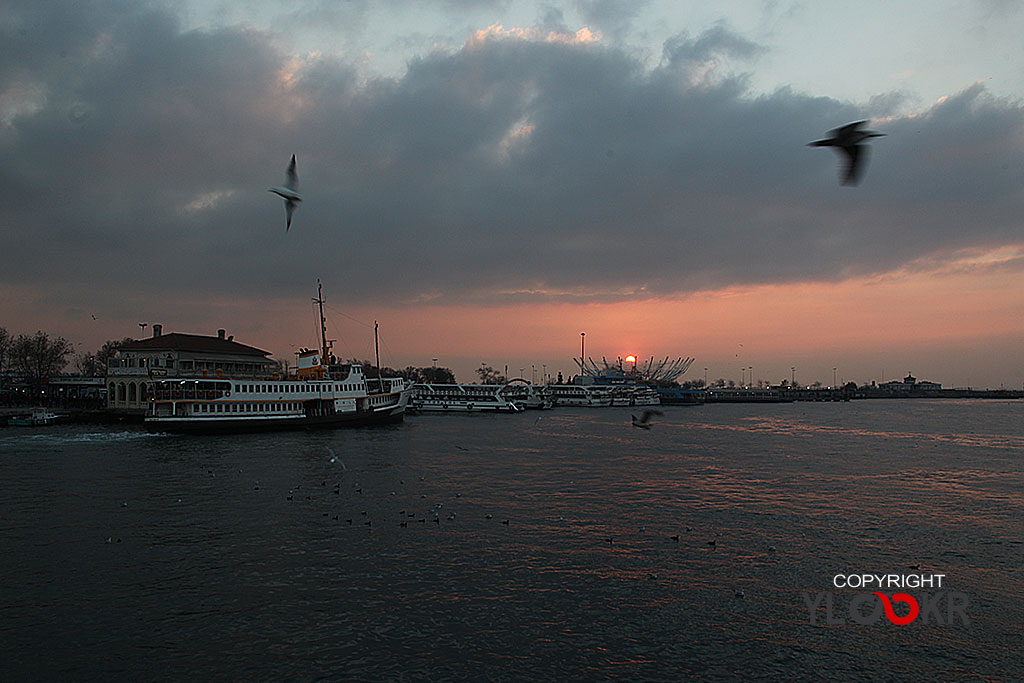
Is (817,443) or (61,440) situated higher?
(61,440)

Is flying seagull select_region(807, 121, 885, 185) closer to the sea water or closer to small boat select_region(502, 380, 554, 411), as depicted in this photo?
the sea water

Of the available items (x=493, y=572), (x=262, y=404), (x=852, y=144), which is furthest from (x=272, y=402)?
(x=852, y=144)

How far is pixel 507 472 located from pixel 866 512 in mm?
19249

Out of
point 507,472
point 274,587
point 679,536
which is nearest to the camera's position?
point 274,587

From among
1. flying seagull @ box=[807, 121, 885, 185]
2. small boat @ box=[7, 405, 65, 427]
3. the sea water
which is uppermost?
flying seagull @ box=[807, 121, 885, 185]

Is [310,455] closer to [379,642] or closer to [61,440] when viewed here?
[61,440]

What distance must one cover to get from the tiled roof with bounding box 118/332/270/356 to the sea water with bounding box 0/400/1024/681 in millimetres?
52172

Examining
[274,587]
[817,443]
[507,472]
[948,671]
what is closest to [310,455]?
[507,472]

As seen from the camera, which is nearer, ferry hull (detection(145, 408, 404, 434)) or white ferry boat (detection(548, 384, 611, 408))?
ferry hull (detection(145, 408, 404, 434))

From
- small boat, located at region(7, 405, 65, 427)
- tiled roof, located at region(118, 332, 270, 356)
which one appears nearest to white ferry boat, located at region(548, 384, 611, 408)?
tiled roof, located at region(118, 332, 270, 356)

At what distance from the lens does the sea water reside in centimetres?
1363

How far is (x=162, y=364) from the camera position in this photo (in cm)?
8644

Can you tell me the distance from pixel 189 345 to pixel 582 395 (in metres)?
89.9

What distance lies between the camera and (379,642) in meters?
14.2
